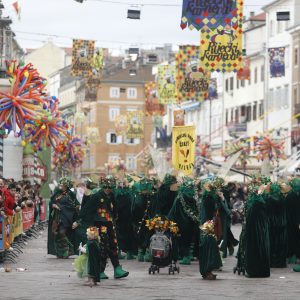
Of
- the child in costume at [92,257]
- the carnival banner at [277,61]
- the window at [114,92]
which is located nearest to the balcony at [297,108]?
the carnival banner at [277,61]

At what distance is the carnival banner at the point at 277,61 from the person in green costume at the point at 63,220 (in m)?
33.9

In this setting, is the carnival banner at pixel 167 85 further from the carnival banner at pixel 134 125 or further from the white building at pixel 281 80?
the carnival banner at pixel 134 125

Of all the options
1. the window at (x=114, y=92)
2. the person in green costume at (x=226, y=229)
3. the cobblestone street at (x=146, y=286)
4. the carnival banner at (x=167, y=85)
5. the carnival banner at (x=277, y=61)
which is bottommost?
the cobblestone street at (x=146, y=286)

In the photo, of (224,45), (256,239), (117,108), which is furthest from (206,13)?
(117,108)

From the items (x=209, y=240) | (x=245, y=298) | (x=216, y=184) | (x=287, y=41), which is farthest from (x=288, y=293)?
(x=287, y=41)

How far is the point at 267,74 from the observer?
3334 inches

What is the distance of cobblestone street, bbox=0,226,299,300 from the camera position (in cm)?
1814

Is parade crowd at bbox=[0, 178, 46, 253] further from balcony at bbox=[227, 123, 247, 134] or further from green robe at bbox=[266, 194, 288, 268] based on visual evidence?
balcony at bbox=[227, 123, 247, 134]

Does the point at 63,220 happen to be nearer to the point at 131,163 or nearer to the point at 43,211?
the point at 43,211

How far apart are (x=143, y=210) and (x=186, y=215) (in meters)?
2.06

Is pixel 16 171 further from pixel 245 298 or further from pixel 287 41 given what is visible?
pixel 287 41

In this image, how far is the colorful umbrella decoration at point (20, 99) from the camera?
34781mm

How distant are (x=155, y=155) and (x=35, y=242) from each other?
936 cm

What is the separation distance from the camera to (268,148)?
6022 centimetres
